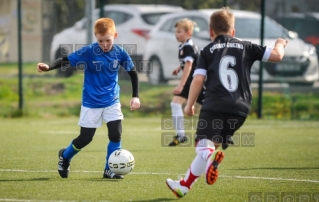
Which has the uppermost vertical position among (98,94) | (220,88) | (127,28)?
(127,28)

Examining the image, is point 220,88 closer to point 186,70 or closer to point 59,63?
point 59,63

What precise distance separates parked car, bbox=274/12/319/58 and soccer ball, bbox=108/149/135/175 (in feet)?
32.7

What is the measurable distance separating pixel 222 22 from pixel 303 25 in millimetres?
10578

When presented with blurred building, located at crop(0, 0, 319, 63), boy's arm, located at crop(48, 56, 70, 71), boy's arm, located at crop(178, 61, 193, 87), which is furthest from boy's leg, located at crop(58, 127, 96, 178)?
blurred building, located at crop(0, 0, 319, 63)

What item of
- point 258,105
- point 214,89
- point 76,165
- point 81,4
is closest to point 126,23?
point 81,4

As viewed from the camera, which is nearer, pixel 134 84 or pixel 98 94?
pixel 98 94

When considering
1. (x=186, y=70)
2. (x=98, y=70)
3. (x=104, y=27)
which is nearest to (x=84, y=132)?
(x=98, y=70)

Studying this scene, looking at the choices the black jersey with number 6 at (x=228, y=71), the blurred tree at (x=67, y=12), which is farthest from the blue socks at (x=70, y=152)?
the blurred tree at (x=67, y=12)

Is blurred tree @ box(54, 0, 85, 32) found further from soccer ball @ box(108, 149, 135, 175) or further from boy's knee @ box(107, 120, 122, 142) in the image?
soccer ball @ box(108, 149, 135, 175)

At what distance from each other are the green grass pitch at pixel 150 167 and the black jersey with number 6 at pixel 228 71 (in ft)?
2.77

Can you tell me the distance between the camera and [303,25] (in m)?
16.4

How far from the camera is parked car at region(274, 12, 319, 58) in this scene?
53.5 feet

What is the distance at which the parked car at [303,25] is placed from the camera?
16297 mm

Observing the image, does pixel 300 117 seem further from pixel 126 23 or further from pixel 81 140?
pixel 81 140
